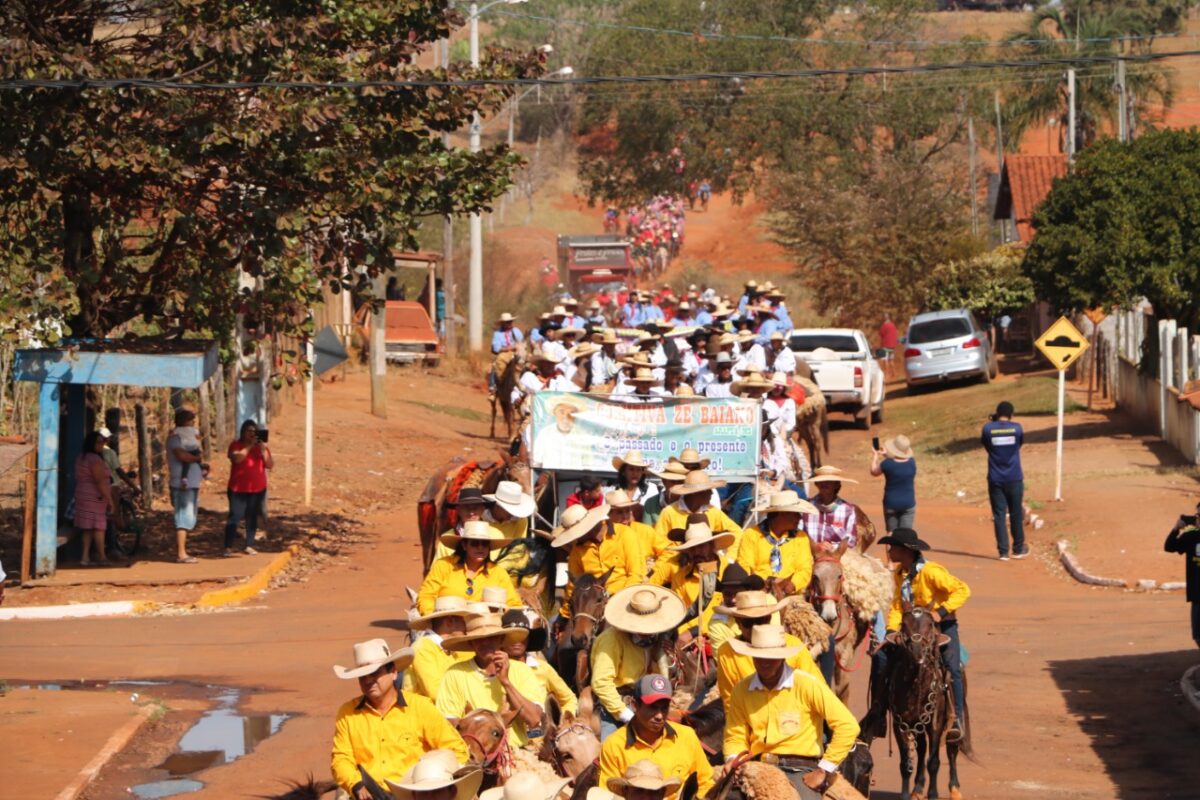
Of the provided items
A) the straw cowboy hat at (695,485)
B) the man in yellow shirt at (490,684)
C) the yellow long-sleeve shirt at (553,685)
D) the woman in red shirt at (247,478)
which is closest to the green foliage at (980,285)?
the woman in red shirt at (247,478)

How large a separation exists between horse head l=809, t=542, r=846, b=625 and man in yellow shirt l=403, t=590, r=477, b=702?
314 centimetres

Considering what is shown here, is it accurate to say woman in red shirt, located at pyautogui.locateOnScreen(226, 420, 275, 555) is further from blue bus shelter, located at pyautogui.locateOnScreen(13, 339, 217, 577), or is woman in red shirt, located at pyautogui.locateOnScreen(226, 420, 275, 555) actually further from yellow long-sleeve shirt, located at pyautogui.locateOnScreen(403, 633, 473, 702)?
yellow long-sleeve shirt, located at pyautogui.locateOnScreen(403, 633, 473, 702)

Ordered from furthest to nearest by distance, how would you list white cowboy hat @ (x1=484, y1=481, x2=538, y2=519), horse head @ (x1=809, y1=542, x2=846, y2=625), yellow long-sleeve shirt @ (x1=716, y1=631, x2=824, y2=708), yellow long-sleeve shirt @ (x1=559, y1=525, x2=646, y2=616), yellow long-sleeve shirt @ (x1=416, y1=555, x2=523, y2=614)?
white cowboy hat @ (x1=484, y1=481, x2=538, y2=519)
yellow long-sleeve shirt @ (x1=559, y1=525, x2=646, y2=616)
horse head @ (x1=809, y1=542, x2=846, y2=625)
yellow long-sleeve shirt @ (x1=416, y1=555, x2=523, y2=614)
yellow long-sleeve shirt @ (x1=716, y1=631, x2=824, y2=708)

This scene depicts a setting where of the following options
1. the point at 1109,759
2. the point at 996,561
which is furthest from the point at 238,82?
the point at 1109,759

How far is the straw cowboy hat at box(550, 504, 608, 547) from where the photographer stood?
12594 mm

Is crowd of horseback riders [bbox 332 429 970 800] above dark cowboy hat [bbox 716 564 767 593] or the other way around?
the other way around

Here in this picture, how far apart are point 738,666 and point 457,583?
2.41 metres

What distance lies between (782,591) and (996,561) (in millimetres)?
10839

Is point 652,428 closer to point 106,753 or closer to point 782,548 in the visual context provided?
point 782,548

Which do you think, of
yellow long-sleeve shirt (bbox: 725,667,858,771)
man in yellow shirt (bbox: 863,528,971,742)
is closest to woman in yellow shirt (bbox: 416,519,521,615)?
yellow long-sleeve shirt (bbox: 725,667,858,771)

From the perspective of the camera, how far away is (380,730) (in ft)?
29.0

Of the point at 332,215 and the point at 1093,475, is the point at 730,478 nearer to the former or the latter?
the point at 332,215

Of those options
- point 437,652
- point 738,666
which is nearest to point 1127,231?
point 738,666

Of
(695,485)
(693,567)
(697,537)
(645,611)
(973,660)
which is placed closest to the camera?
(645,611)
